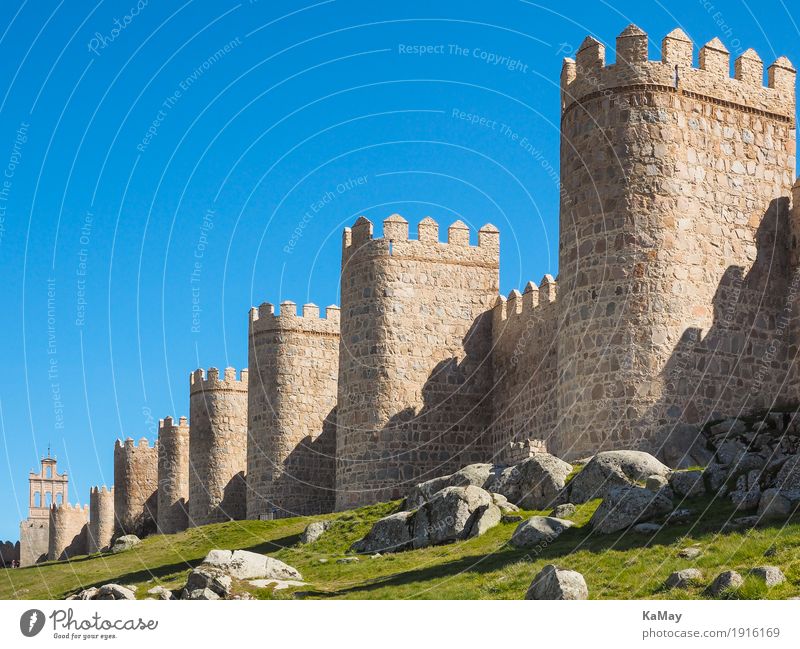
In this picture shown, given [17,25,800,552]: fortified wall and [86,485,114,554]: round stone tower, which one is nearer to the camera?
[17,25,800,552]: fortified wall

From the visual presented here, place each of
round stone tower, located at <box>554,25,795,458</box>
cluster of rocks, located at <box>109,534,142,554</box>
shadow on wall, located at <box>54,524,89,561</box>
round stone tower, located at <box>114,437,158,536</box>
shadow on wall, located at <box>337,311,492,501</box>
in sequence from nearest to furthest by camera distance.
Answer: round stone tower, located at <box>554,25,795,458</box> < shadow on wall, located at <box>337,311,492,501</box> < cluster of rocks, located at <box>109,534,142,554</box> < round stone tower, located at <box>114,437,158,536</box> < shadow on wall, located at <box>54,524,89,561</box>

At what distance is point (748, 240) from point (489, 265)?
34.5 feet

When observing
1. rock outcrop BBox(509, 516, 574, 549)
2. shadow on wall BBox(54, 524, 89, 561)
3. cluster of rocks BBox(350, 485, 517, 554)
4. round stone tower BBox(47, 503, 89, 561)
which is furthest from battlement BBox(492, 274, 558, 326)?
round stone tower BBox(47, 503, 89, 561)

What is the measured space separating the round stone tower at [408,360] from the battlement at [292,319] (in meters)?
7.86

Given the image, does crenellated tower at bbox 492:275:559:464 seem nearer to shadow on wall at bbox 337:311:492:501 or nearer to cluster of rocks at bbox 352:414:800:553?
shadow on wall at bbox 337:311:492:501

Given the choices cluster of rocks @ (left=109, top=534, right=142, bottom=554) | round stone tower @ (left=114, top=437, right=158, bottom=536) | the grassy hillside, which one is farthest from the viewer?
round stone tower @ (left=114, top=437, right=158, bottom=536)

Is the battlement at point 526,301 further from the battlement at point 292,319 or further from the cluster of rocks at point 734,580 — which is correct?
the cluster of rocks at point 734,580

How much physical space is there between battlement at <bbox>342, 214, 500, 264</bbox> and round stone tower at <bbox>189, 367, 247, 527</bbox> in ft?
47.2

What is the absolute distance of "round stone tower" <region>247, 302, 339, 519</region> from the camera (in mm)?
43656

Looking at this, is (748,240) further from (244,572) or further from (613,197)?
(244,572)

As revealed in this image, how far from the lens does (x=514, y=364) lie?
3494 centimetres

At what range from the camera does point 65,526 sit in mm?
72375

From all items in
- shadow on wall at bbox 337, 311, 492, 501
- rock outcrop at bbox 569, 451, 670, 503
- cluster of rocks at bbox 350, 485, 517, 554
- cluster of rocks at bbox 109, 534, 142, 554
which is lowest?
cluster of rocks at bbox 109, 534, 142, 554
